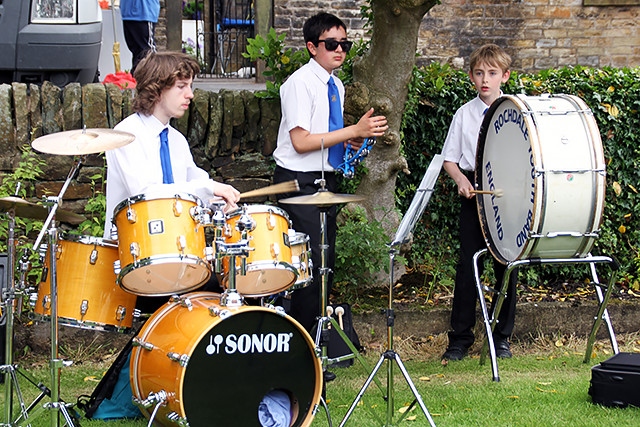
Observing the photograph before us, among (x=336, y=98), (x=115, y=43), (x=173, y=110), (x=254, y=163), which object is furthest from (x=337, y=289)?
(x=115, y=43)

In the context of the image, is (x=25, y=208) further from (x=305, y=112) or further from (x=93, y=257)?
(x=305, y=112)

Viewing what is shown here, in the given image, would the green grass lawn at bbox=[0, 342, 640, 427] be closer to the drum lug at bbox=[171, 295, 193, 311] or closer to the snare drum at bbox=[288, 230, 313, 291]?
the drum lug at bbox=[171, 295, 193, 311]

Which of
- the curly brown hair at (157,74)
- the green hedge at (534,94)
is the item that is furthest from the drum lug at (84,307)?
the green hedge at (534,94)

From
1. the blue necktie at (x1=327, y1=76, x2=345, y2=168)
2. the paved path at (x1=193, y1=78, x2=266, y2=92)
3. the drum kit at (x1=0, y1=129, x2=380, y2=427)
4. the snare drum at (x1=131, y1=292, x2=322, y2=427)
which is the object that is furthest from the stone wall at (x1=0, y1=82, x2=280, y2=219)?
the paved path at (x1=193, y1=78, x2=266, y2=92)

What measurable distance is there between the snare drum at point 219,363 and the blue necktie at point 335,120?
1.59 m

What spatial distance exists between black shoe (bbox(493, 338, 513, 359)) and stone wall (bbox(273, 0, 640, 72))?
8.42 m

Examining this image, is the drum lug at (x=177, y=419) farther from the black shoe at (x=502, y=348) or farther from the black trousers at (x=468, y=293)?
the black shoe at (x=502, y=348)

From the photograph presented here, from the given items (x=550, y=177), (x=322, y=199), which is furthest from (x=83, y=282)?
(x=550, y=177)

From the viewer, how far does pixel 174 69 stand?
4688mm

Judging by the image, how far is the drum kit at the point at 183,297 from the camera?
4090 millimetres

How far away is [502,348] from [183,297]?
2.51 metres

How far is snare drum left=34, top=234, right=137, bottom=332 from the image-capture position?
4.41 m

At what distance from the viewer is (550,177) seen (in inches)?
197

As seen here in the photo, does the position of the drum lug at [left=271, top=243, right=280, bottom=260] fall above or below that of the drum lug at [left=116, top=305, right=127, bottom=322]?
above
